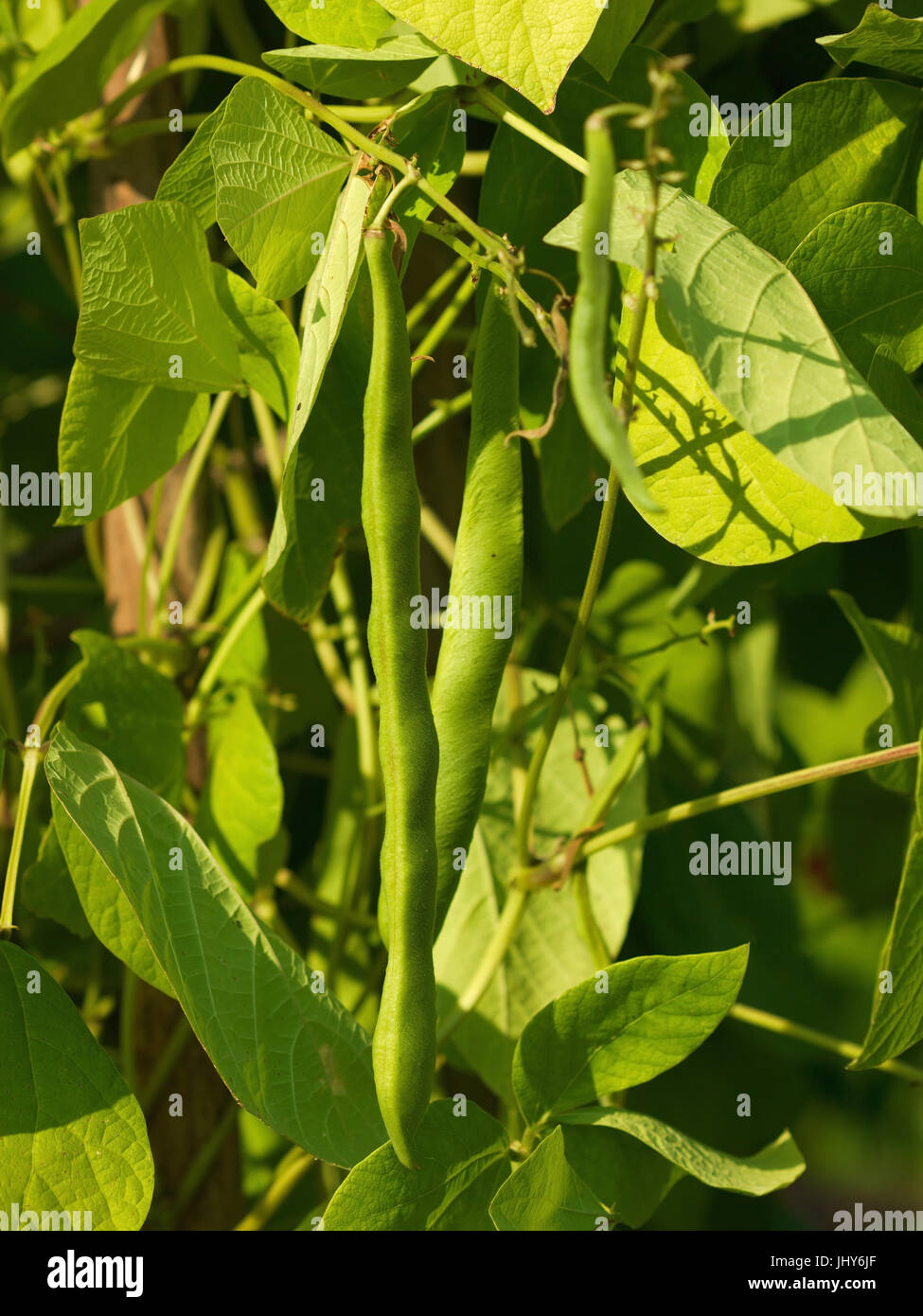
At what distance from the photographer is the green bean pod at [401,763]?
0.51 metres

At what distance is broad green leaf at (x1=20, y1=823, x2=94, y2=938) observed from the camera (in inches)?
25.1

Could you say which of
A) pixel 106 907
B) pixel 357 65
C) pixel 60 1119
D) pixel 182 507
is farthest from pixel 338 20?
pixel 60 1119

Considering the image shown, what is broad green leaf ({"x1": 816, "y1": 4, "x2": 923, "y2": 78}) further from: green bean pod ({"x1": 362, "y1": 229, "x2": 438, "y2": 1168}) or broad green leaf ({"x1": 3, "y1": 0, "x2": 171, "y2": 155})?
broad green leaf ({"x1": 3, "y1": 0, "x2": 171, "y2": 155})

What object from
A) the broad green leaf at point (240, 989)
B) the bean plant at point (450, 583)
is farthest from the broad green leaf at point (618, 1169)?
the broad green leaf at point (240, 989)

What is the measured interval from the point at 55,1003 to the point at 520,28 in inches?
20.4

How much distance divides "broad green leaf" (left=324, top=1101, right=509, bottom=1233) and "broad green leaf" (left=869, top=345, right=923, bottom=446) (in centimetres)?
40

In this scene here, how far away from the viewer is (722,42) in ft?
2.63

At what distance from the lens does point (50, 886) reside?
65cm

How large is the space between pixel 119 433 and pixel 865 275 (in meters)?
0.41

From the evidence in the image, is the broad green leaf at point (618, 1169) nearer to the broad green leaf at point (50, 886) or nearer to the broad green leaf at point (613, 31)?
the broad green leaf at point (50, 886)

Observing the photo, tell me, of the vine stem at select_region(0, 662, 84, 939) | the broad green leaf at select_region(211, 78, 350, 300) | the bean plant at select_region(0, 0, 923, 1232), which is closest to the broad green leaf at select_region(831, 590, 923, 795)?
the bean plant at select_region(0, 0, 923, 1232)

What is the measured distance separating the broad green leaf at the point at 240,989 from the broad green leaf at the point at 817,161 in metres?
0.41

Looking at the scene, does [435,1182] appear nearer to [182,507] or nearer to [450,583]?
[450,583]
